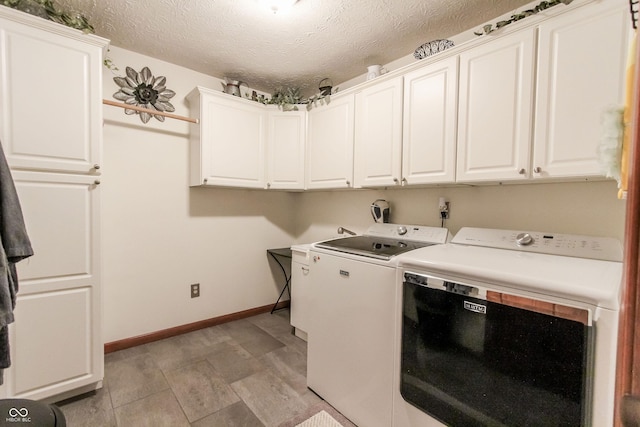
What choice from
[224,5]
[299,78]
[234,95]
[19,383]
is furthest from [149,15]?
[19,383]

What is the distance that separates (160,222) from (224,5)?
1.72 metres

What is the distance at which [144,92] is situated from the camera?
234 cm

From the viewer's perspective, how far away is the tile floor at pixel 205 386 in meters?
1.62

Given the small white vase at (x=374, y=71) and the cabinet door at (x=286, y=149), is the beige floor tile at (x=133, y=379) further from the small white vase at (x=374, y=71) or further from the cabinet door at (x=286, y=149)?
the small white vase at (x=374, y=71)

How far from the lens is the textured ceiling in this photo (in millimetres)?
1709

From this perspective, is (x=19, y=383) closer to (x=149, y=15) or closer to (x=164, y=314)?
(x=164, y=314)

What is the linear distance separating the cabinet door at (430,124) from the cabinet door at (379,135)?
2.4 inches

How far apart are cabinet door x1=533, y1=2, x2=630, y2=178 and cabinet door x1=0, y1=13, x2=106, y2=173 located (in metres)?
2.40

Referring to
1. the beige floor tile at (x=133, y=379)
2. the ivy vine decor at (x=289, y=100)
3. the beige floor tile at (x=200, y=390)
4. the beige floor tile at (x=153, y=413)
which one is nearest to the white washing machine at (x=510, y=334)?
the beige floor tile at (x=200, y=390)

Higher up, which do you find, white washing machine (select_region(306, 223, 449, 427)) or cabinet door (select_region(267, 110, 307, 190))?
cabinet door (select_region(267, 110, 307, 190))

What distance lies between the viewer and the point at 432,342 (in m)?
1.27

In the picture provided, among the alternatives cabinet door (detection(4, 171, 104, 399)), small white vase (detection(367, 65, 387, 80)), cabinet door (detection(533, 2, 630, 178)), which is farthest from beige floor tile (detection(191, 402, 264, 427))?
small white vase (detection(367, 65, 387, 80))

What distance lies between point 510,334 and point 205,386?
5.97 ft

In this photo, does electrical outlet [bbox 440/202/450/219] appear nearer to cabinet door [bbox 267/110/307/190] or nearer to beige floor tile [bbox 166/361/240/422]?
cabinet door [bbox 267/110/307/190]
